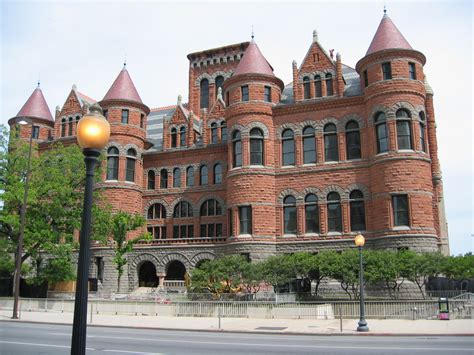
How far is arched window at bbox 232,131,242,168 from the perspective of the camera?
36.7m

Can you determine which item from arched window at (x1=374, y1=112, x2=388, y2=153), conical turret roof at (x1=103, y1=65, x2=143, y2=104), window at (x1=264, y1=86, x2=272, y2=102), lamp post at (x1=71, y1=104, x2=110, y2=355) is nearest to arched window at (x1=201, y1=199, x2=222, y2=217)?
window at (x1=264, y1=86, x2=272, y2=102)

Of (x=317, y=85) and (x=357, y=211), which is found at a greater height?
(x=317, y=85)

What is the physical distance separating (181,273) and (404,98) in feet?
75.6

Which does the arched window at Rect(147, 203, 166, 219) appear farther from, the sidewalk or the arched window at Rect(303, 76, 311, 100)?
the sidewalk

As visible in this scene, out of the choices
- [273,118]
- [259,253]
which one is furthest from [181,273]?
[273,118]

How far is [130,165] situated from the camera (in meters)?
42.3

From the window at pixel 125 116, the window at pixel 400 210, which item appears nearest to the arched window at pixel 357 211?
the window at pixel 400 210

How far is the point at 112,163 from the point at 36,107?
42.7 ft

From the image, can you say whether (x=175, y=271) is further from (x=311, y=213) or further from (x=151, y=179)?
(x=311, y=213)

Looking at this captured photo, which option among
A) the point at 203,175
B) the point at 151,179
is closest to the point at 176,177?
the point at 151,179

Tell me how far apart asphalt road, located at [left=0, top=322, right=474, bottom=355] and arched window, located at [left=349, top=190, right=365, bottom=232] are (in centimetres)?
1771

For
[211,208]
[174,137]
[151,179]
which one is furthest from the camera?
[174,137]

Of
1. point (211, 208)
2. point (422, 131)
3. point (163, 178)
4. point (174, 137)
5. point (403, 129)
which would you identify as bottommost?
point (211, 208)

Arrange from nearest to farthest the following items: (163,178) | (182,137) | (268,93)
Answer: (268,93)
(163,178)
(182,137)
